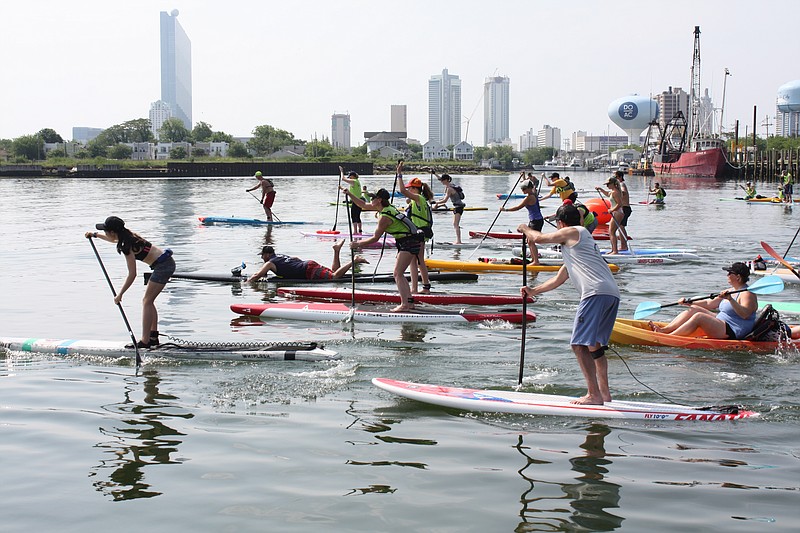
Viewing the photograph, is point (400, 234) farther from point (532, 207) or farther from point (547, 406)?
point (532, 207)

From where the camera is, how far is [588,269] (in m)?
8.19

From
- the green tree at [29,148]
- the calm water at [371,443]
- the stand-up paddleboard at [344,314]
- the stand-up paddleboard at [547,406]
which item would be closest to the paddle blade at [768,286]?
the calm water at [371,443]

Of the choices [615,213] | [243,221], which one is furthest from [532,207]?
[243,221]

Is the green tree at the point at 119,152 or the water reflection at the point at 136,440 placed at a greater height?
the green tree at the point at 119,152

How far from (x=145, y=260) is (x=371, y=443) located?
4389 mm

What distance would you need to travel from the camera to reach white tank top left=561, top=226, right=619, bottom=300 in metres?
8.12

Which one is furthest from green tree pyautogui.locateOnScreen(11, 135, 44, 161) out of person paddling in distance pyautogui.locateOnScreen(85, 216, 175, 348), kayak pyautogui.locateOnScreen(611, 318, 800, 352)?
kayak pyautogui.locateOnScreen(611, 318, 800, 352)

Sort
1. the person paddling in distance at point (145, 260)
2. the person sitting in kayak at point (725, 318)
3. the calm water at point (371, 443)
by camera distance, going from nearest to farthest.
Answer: the calm water at point (371, 443), the person paddling in distance at point (145, 260), the person sitting in kayak at point (725, 318)

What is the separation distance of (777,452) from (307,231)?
23986 mm

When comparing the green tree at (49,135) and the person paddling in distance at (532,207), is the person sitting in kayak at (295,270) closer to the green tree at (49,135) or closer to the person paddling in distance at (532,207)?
the person paddling in distance at (532,207)

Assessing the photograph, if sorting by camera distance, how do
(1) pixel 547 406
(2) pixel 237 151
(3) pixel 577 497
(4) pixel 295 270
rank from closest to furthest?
(3) pixel 577 497, (1) pixel 547 406, (4) pixel 295 270, (2) pixel 237 151

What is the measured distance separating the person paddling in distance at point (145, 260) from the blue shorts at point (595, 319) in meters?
5.34

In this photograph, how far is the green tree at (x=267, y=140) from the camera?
187m

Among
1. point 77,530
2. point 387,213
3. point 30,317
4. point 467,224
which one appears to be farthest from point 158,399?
point 467,224
